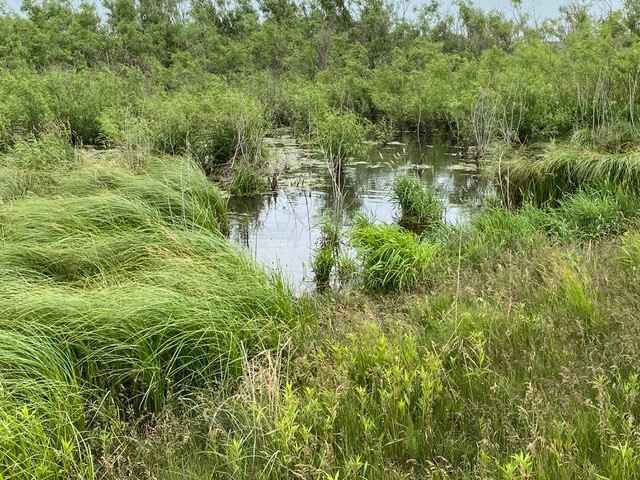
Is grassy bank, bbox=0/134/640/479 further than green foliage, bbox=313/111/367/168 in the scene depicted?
No

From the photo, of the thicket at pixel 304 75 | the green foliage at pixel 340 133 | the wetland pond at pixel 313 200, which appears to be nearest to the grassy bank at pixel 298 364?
the wetland pond at pixel 313 200

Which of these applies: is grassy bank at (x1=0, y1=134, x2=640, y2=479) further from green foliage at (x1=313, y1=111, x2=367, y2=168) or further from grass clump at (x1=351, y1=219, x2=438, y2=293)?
green foliage at (x1=313, y1=111, x2=367, y2=168)

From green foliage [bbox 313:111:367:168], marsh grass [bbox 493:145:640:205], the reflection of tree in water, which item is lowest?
the reflection of tree in water

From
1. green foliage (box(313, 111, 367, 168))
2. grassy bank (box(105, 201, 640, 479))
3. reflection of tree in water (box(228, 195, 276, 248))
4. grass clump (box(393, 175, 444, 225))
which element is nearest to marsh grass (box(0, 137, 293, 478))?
grassy bank (box(105, 201, 640, 479))

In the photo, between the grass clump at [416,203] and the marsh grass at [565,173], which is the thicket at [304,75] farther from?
the grass clump at [416,203]

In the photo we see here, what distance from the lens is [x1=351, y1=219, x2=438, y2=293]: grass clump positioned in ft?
18.0

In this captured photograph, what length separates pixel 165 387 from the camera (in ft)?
10.9

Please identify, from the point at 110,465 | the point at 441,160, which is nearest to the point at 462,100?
the point at 441,160

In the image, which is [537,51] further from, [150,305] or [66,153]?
A: [150,305]

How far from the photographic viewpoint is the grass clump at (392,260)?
5.48 metres

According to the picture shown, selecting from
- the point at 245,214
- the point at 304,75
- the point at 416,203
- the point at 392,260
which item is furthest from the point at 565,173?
the point at 304,75

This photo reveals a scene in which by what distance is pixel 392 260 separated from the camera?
221 inches

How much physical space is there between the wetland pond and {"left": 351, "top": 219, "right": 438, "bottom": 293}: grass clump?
0.71 metres

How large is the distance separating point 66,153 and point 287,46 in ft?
76.1
